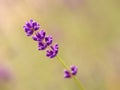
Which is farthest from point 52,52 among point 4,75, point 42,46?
point 4,75

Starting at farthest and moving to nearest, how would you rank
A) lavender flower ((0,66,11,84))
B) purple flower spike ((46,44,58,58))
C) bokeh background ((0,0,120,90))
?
bokeh background ((0,0,120,90))
lavender flower ((0,66,11,84))
purple flower spike ((46,44,58,58))

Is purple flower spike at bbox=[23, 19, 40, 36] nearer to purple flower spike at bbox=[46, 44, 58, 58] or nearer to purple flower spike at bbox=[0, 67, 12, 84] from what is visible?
purple flower spike at bbox=[46, 44, 58, 58]

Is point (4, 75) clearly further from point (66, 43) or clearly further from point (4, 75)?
point (66, 43)

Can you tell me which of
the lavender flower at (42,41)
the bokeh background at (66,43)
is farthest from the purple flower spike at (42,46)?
the bokeh background at (66,43)

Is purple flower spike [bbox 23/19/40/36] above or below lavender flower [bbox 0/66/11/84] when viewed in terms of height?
above

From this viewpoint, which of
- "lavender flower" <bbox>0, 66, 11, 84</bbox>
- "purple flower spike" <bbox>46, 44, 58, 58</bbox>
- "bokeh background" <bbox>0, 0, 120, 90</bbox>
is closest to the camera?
"purple flower spike" <bbox>46, 44, 58, 58</bbox>

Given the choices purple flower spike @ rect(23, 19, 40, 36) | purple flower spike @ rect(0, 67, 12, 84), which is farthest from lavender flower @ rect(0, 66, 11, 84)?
purple flower spike @ rect(23, 19, 40, 36)

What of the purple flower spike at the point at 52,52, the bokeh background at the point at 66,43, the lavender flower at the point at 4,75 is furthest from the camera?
the bokeh background at the point at 66,43

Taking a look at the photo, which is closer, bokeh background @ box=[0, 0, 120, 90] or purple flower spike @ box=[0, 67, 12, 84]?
purple flower spike @ box=[0, 67, 12, 84]

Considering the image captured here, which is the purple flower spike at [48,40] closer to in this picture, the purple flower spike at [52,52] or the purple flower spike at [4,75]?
the purple flower spike at [52,52]
